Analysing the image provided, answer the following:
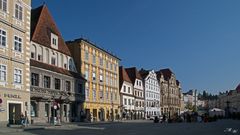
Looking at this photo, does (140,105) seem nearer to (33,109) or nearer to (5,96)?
(33,109)

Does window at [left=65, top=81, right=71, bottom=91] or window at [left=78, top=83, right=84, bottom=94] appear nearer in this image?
window at [left=65, top=81, right=71, bottom=91]

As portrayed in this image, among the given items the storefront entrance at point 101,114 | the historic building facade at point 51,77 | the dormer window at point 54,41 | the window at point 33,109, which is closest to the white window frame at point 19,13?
the historic building facade at point 51,77

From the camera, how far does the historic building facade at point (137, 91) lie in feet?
320

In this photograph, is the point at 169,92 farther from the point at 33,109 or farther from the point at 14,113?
the point at 14,113

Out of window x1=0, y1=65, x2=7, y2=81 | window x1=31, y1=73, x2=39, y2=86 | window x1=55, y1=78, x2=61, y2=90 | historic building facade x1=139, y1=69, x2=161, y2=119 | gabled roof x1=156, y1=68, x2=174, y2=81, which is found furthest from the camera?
gabled roof x1=156, y1=68, x2=174, y2=81

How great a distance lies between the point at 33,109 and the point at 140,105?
2159 inches

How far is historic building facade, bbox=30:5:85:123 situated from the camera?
4881 centimetres

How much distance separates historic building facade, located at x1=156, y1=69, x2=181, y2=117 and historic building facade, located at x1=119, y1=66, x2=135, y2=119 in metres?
29.9

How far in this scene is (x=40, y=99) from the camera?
161ft

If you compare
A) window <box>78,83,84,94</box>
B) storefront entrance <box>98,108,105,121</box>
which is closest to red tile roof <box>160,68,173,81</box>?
storefront entrance <box>98,108,105,121</box>

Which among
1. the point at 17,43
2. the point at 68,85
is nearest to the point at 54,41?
the point at 68,85

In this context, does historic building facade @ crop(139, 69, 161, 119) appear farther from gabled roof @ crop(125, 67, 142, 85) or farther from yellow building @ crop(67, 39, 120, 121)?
yellow building @ crop(67, 39, 120, 121)

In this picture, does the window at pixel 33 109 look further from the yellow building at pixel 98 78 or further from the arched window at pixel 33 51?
the yellow building at pixel 98 78

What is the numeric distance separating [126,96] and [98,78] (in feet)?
62.7
